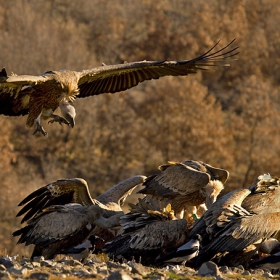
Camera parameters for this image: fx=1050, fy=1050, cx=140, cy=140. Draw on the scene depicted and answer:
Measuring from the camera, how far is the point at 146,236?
12.7 m

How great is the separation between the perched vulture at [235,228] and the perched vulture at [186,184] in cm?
129

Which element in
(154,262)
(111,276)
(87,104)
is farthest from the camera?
(87,104)

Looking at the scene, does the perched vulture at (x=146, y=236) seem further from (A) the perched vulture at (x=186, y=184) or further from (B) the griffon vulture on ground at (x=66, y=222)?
(A) the perched vulture at (x=186, y=184)

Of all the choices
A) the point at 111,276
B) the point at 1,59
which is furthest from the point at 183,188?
the point at 1,59

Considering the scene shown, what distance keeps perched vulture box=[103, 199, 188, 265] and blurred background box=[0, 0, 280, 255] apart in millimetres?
23154

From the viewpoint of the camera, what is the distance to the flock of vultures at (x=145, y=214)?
12.6m

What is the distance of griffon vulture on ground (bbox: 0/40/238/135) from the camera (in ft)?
44.6

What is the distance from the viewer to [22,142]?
149 ft

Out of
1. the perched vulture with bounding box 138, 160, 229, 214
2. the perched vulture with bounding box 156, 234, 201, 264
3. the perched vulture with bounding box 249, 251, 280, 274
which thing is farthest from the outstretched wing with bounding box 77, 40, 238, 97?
the perched vulture with bounding box 249, 251, 280, 274

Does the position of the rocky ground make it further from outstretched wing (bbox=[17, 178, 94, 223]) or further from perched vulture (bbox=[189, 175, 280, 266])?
outstretched wing (bbox=[17, 178, 94, 223])

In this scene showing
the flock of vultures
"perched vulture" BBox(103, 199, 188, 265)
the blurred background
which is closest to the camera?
the flock of vultures

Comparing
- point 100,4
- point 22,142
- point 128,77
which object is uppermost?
point 100,4

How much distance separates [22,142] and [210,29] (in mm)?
19730

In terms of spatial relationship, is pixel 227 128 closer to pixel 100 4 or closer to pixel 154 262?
pixel 100 4
